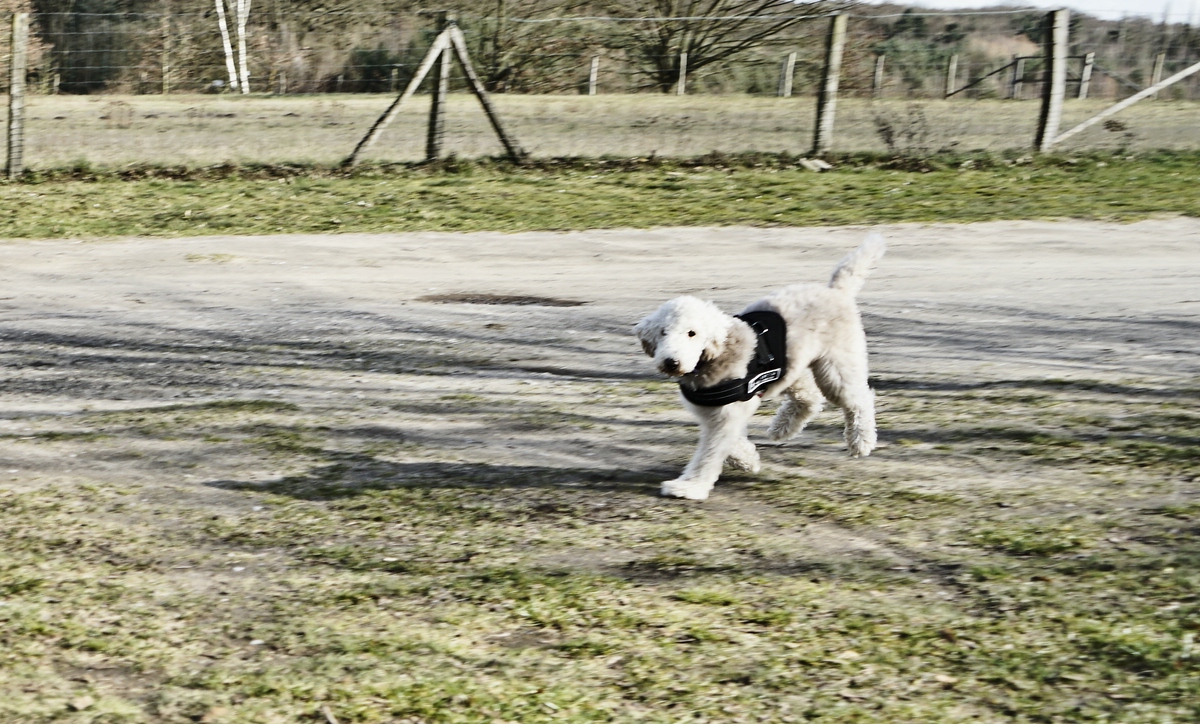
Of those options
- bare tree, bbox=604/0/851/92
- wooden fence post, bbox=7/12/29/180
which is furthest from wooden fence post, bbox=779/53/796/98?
wooden fence post, bbox=7/12/29/180

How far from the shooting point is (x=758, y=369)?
511 centimetres

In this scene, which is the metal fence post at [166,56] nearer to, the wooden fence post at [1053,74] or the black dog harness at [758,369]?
the wooden fence post at [1053,74]

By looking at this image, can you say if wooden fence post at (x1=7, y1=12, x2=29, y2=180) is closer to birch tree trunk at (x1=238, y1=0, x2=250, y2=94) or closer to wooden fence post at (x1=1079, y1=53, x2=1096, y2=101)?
birch tree trunk at (x1=238, y1=0, x2=250, y2=94)

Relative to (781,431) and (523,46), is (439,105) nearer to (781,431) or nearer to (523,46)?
(523,46)

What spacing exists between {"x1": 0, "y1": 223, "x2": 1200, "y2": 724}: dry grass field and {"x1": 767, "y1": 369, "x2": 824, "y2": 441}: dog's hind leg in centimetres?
10

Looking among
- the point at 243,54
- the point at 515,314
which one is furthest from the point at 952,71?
the point at 515,314

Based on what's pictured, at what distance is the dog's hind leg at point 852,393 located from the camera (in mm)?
5570

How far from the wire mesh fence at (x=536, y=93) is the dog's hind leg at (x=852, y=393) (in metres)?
11.0

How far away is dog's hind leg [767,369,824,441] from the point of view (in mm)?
5711

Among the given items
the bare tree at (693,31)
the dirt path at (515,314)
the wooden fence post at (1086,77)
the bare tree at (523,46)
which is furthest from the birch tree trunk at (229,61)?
the wooden fence post at (1086,77)

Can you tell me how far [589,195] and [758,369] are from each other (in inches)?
369

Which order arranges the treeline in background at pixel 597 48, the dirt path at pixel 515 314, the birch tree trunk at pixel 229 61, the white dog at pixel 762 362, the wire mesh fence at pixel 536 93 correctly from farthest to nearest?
the birch tree trunk at pixel 229 61 → the treeline in background at pixel 597 48 → the wire mesh fence at pixel 536 93 → the dirt path at pixel 515 314 → the white dog at pixel 762 362

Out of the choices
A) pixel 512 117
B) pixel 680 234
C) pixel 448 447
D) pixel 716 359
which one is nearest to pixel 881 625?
pixel 716 359

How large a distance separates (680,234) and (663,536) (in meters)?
7.72
